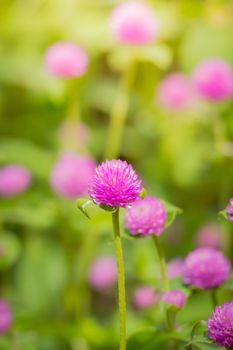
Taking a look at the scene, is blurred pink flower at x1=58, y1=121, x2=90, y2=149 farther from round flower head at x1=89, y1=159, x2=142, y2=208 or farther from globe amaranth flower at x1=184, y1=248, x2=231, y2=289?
round flower head at x1=89, y1=159, x2=142, y2=208

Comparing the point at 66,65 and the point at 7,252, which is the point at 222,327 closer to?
the point at 7,252

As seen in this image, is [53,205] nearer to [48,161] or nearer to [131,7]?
[48,161]

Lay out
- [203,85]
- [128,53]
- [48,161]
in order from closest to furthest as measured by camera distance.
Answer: [203,85] → [128,53] → [48,161]

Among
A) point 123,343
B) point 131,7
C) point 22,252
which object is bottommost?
point 123,343

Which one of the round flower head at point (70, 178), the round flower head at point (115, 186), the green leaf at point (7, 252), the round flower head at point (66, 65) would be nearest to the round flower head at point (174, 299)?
the round flower head at point (115, 186)

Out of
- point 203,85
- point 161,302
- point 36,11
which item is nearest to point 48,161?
point 203,85
